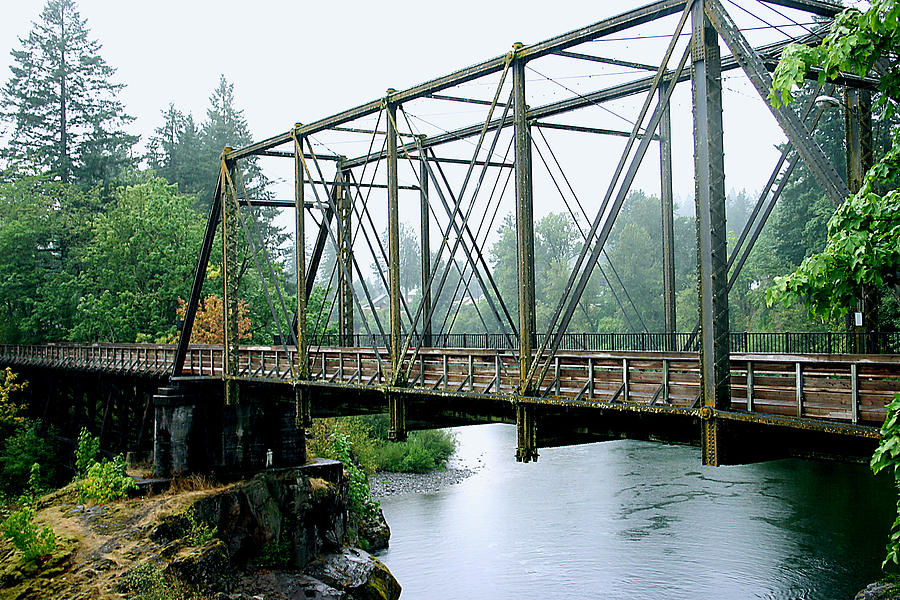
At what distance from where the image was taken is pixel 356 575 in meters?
22.8

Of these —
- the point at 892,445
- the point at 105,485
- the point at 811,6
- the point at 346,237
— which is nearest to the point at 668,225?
the point at 811,6

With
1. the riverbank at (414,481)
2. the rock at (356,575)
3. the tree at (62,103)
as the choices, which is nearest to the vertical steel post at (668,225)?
the rock at (356,575)

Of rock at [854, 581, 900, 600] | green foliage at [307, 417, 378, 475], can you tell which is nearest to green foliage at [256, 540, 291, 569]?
green foliage at [307, 417, 378, 475]

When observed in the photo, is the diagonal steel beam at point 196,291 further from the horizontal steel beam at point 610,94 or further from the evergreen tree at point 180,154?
the evergreen tree at point 180,154

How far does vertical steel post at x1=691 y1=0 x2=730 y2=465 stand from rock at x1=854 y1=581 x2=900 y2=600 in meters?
11.4

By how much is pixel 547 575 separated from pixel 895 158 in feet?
62.6

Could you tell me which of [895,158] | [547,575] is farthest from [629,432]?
[547,575]

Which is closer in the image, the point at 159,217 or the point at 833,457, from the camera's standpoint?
the point at 833,457

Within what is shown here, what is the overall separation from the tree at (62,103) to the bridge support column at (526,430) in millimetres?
50682

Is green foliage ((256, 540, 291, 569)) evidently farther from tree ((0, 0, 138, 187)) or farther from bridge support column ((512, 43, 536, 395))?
tree ((0, 0, 138, 187))

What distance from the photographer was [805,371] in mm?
10680

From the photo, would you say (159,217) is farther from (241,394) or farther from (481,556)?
(481,556)

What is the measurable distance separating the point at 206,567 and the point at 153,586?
1.58 meters

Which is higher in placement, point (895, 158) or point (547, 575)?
point (895, 158)
